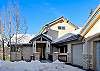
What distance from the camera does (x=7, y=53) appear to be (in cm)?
3819

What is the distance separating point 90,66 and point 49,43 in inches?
644

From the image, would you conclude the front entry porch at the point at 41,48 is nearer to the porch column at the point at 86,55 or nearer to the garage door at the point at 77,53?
the garage door at the point at 77,53

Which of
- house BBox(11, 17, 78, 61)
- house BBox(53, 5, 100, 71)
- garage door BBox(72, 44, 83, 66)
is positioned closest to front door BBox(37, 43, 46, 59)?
house BBox(11, 17, 78, 61)

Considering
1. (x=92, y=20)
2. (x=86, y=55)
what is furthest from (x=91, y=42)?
(x=92, y=20)

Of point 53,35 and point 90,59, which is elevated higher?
point 53,35

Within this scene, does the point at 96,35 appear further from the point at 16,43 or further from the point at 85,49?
the point at 16,43

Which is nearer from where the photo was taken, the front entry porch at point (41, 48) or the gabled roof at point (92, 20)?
the gabled roof at point (92, 20)

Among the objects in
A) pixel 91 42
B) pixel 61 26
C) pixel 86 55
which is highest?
pixel 61 26

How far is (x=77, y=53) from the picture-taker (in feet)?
72.6

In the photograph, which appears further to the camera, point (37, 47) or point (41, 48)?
point (41, 48)

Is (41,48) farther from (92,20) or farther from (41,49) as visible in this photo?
(92,20)

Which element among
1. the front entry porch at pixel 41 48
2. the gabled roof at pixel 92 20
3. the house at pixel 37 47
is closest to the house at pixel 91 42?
the gabled roof at pixel 92 20

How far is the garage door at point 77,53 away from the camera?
68.9ft

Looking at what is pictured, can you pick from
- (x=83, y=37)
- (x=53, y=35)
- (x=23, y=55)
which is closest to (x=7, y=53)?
(x=23, y=55)
